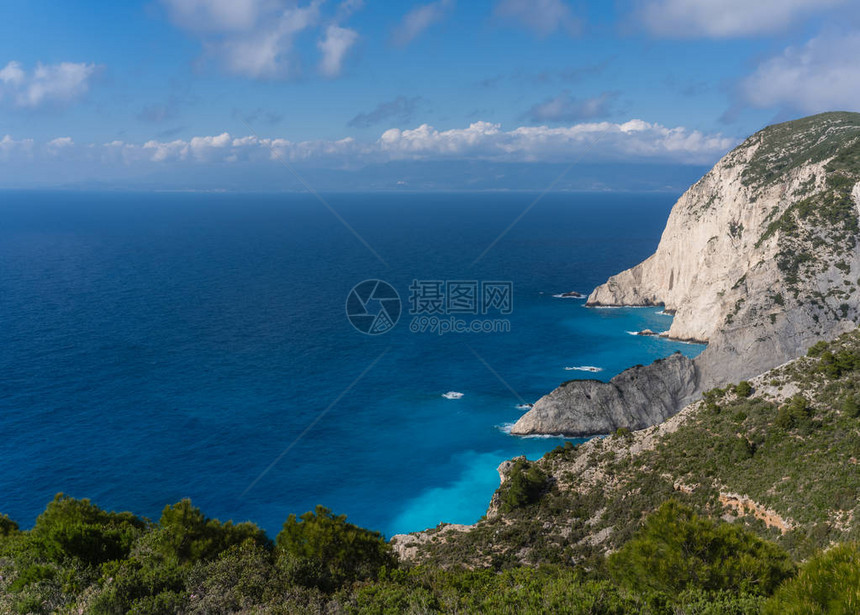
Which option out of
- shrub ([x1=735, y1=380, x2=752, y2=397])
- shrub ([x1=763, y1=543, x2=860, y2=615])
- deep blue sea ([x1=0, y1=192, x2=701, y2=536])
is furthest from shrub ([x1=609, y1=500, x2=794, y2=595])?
deep blue sea ([x1=0, y1=192, x2=701, y2=536])

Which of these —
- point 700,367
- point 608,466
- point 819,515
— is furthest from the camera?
point 700,367

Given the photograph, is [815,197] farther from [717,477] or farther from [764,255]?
[717,477]

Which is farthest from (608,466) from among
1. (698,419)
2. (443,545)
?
(443,545)

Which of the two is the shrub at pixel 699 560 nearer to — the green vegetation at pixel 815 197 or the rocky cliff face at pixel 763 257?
the rocky cliff face at pixel 763 257

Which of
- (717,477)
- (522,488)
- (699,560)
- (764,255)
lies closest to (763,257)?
(764,255)

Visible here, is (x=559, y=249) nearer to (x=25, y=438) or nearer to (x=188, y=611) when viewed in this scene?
(x=25, y=438)

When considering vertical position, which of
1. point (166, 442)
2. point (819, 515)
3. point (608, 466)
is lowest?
point (166, 442)
